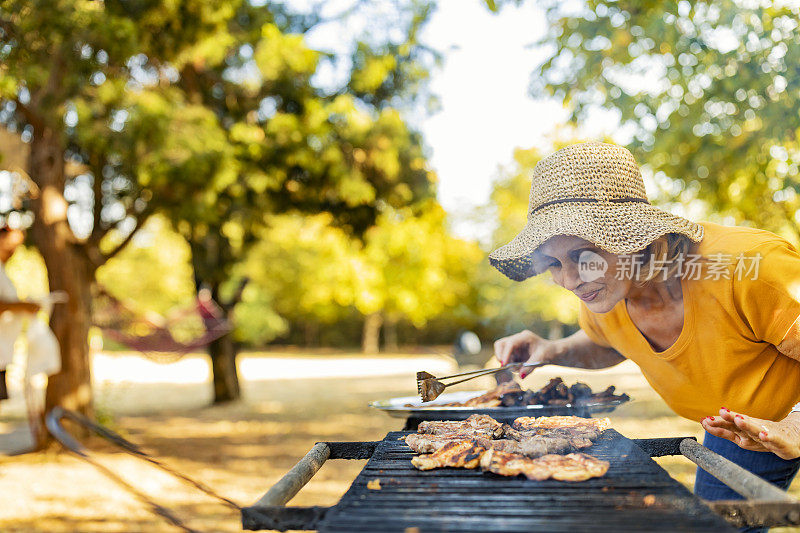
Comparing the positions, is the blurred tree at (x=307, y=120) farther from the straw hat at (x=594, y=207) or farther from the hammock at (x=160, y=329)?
the straw hat at (x=594, y=207)

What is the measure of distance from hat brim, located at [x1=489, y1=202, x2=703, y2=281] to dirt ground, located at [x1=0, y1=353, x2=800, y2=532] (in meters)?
0.92

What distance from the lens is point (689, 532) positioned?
1.24 meters

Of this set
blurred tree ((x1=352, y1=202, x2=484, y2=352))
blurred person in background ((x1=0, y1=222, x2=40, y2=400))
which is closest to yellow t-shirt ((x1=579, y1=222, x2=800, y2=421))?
blurred person in background ((x1=0, y1=222, x2=40, y2=400))

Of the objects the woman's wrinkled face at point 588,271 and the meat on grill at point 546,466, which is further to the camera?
the woman's wrinkled face at point 588,271

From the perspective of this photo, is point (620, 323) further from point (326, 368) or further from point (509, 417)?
point (326, 368)

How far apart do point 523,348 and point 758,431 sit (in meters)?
1.12

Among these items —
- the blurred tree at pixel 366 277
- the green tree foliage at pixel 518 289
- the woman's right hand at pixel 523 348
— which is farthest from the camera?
the blurred tree at pixel 366 277

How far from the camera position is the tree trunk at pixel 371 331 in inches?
1199

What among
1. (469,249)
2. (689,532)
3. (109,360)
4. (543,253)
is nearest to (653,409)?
(543,253)

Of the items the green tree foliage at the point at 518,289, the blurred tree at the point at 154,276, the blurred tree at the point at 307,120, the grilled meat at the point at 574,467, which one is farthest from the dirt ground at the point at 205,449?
the blurred tree at the point at 154,276

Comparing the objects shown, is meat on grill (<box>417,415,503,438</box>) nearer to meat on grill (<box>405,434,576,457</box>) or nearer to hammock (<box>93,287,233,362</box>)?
meat on grill (<box>405,434,576,457</box>)

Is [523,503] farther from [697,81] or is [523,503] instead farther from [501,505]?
[697,81]

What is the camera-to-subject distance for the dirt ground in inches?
216

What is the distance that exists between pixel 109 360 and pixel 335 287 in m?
9.25
